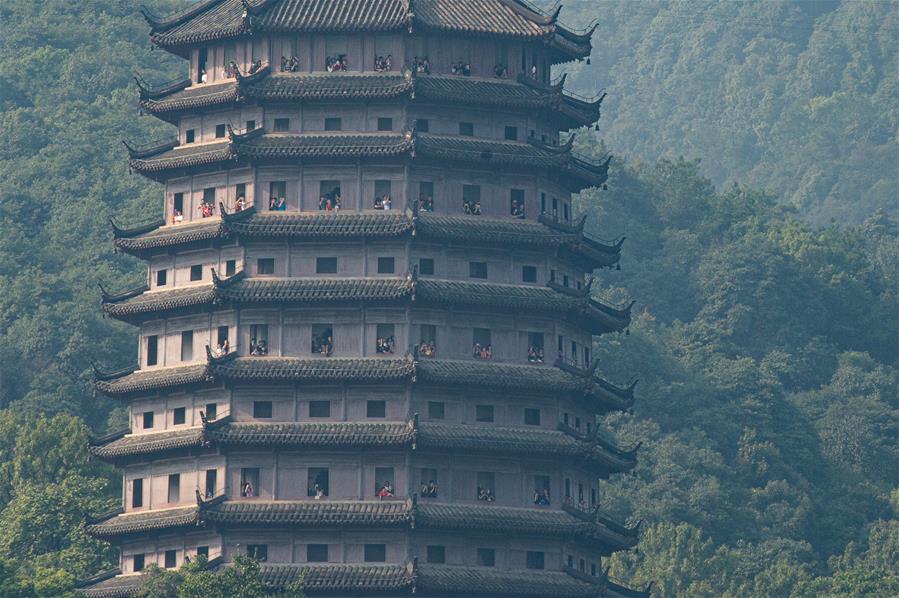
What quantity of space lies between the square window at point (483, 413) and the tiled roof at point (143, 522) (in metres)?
13.5

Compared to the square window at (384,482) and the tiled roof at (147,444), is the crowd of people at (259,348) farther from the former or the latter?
the square window at (384,482)

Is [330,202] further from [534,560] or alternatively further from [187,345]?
[534,560]

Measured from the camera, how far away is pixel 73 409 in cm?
16475

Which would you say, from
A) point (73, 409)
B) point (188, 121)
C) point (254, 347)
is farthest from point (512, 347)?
point (73, 409)

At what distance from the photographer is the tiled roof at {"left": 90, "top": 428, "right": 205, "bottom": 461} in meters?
110

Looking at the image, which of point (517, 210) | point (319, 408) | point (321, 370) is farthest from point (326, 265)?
point (517, 210)

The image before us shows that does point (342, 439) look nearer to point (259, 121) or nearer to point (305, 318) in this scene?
point (305, 318)

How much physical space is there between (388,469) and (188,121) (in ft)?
69.9

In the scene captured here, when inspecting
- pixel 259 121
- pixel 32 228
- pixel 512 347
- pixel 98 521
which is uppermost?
pixel 32 228

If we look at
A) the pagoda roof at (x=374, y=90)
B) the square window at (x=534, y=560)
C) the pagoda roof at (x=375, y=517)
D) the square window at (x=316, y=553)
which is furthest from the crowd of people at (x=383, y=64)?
the square window at (x=534, y=560)

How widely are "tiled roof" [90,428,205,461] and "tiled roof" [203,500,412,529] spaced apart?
3.69m

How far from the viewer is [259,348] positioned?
110875 mm

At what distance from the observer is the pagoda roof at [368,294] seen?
10981cm

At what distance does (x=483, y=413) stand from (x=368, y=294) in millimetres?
7653
